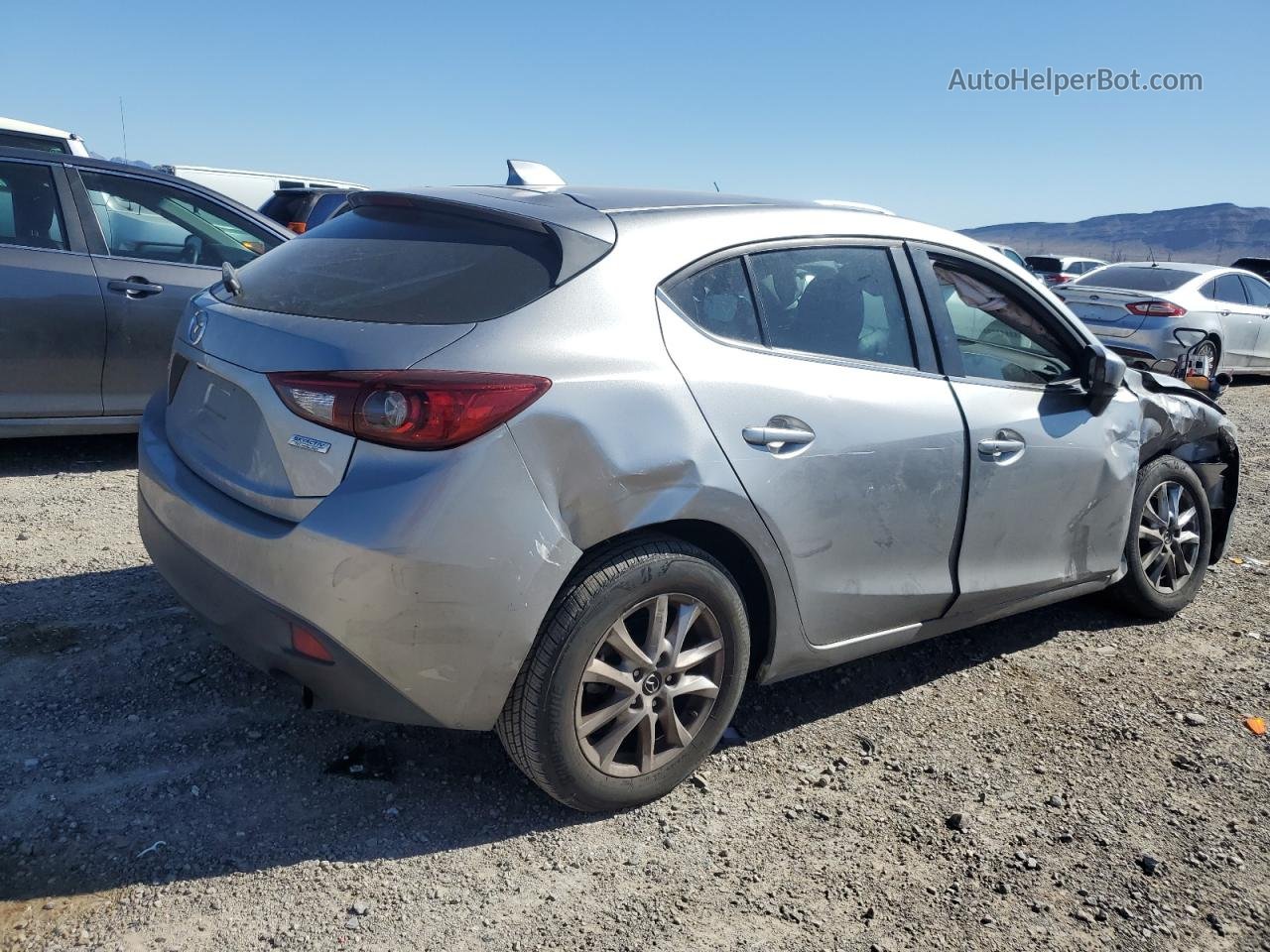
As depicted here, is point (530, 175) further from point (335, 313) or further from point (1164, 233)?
point (1164, 233)

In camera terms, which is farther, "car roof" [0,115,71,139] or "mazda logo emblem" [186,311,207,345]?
"car roof" [0,115,71,139]

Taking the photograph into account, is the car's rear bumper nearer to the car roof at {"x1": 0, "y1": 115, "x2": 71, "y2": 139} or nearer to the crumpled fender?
the crumpled fender

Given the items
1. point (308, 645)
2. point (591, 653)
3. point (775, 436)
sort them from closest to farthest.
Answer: point (308, 645) < point (591, 653) < point (775, 436)

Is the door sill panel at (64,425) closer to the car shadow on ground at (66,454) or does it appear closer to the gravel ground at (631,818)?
the car shadow on ground at (66,454)

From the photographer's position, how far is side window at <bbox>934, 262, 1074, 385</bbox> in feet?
12.6

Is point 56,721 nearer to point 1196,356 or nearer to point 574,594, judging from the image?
point 574,594

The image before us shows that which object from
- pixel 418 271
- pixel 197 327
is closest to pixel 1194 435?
pixel 418 271

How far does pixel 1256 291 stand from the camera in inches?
577

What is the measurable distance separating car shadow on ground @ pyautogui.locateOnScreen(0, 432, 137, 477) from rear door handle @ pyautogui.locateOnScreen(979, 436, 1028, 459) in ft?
15.6

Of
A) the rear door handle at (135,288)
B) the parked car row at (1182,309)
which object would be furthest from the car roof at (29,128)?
the parked car row at (1182,309)

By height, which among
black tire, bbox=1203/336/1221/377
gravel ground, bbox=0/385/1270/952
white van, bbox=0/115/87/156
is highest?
white van, bbox=0/115/87/156

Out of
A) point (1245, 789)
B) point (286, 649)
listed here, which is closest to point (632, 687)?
point (286, 649)

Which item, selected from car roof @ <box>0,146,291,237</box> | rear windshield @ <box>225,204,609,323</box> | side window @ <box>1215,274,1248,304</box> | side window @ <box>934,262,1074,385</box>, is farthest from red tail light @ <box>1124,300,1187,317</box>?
rear windshield @ <box>225,204,609,323</box>

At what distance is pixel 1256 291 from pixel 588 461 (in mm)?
14816
